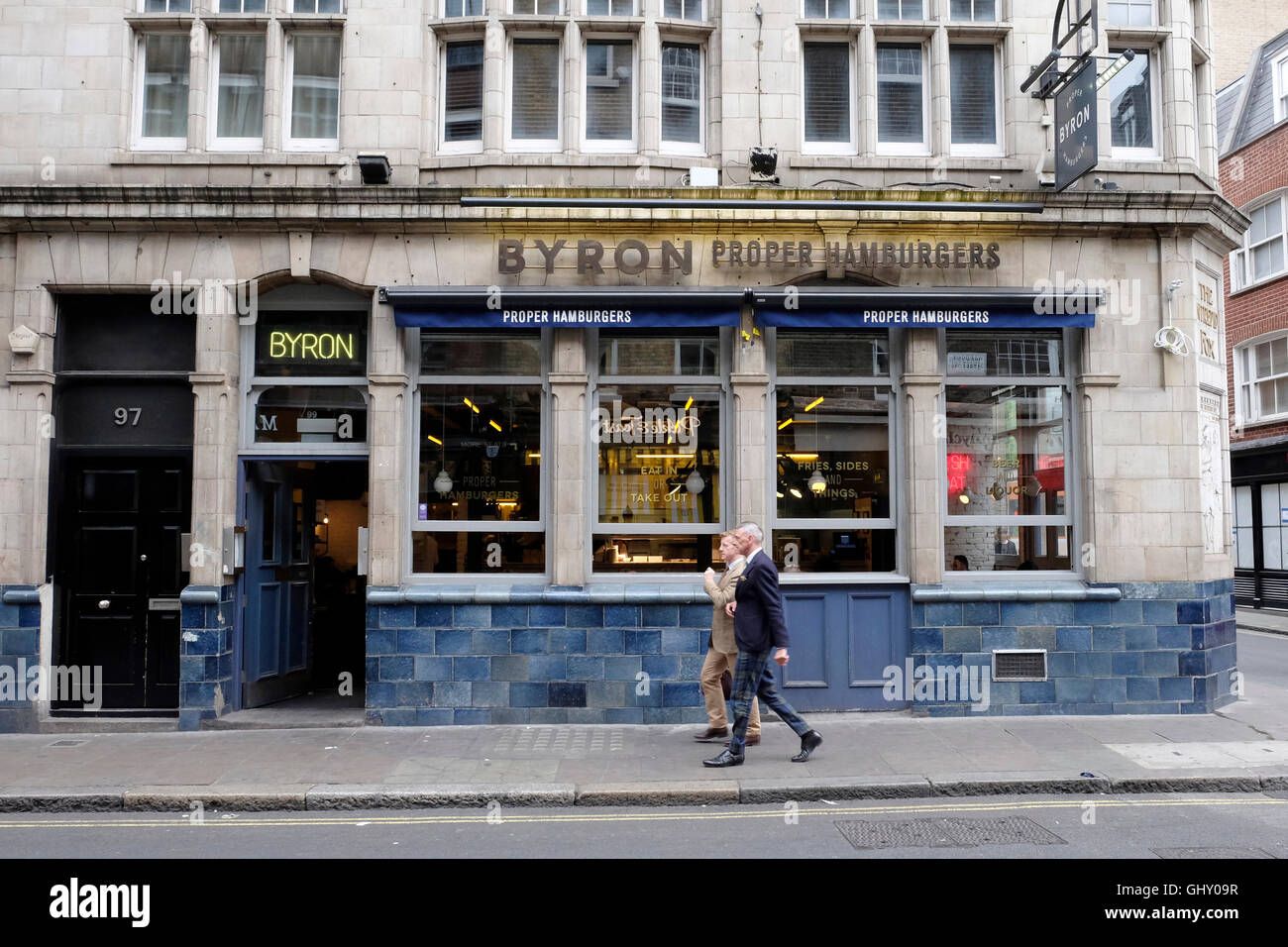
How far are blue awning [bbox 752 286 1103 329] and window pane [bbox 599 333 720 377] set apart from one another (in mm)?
761

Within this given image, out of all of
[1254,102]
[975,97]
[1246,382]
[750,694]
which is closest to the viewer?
[750,694]

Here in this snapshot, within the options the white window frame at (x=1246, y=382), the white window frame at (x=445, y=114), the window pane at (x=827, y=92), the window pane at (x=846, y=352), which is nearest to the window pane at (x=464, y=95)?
the white window frame at (x=445, y=114)

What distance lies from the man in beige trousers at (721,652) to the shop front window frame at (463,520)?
235 cm

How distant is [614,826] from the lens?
6805mm

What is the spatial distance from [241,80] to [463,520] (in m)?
5.85

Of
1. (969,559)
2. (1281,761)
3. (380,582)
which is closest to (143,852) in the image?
(380,582)

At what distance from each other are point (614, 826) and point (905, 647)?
4781 millimetres

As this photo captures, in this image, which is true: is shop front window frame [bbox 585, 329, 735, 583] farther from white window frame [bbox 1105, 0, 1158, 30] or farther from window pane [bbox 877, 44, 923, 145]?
white window frame [bbox 1105, 0, 1158, 30]

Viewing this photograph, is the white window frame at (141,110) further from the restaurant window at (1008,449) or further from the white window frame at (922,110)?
the restaurant window at (1008,449)

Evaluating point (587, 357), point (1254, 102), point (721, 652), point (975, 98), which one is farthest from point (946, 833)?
point (1254, 102)

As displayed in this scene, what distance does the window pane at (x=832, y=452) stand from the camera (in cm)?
1061

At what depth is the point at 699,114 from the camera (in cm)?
1095

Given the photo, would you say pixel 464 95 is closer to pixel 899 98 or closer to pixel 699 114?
pixel 699 114

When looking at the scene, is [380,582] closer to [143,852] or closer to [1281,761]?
[143,852]
